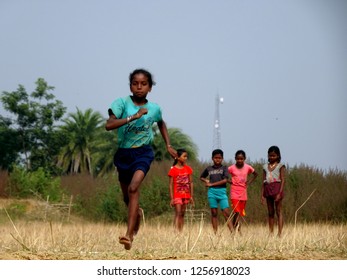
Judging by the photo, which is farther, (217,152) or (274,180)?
(217,152)

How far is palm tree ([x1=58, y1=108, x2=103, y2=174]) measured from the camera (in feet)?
202

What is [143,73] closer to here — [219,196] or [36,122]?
[219,196]

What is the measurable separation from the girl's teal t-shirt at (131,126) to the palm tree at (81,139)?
53424 millimetres

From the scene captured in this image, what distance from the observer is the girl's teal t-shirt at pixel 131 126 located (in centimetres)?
747

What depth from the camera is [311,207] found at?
62.7 feet

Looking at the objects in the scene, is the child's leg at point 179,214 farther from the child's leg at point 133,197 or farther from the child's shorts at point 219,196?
the child's leg at point 133,197

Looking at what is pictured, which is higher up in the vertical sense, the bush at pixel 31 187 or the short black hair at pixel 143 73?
the short black hair at pixel 143 73

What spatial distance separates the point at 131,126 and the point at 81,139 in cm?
5546

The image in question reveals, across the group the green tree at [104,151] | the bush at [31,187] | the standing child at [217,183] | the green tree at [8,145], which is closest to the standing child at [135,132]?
the standing child at [217,183]

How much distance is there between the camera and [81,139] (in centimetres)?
6241

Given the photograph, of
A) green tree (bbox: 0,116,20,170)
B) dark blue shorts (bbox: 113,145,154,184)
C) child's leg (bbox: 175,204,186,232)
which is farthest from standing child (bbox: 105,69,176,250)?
green tree (bbox: 0,116,20,170)

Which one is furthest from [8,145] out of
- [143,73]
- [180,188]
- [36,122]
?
[143,73]

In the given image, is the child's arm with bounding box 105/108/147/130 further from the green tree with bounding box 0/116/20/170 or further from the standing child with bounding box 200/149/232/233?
the green tree with bounding box 0/116/20/170

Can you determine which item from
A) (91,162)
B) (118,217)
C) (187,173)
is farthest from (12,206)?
(91,162)
